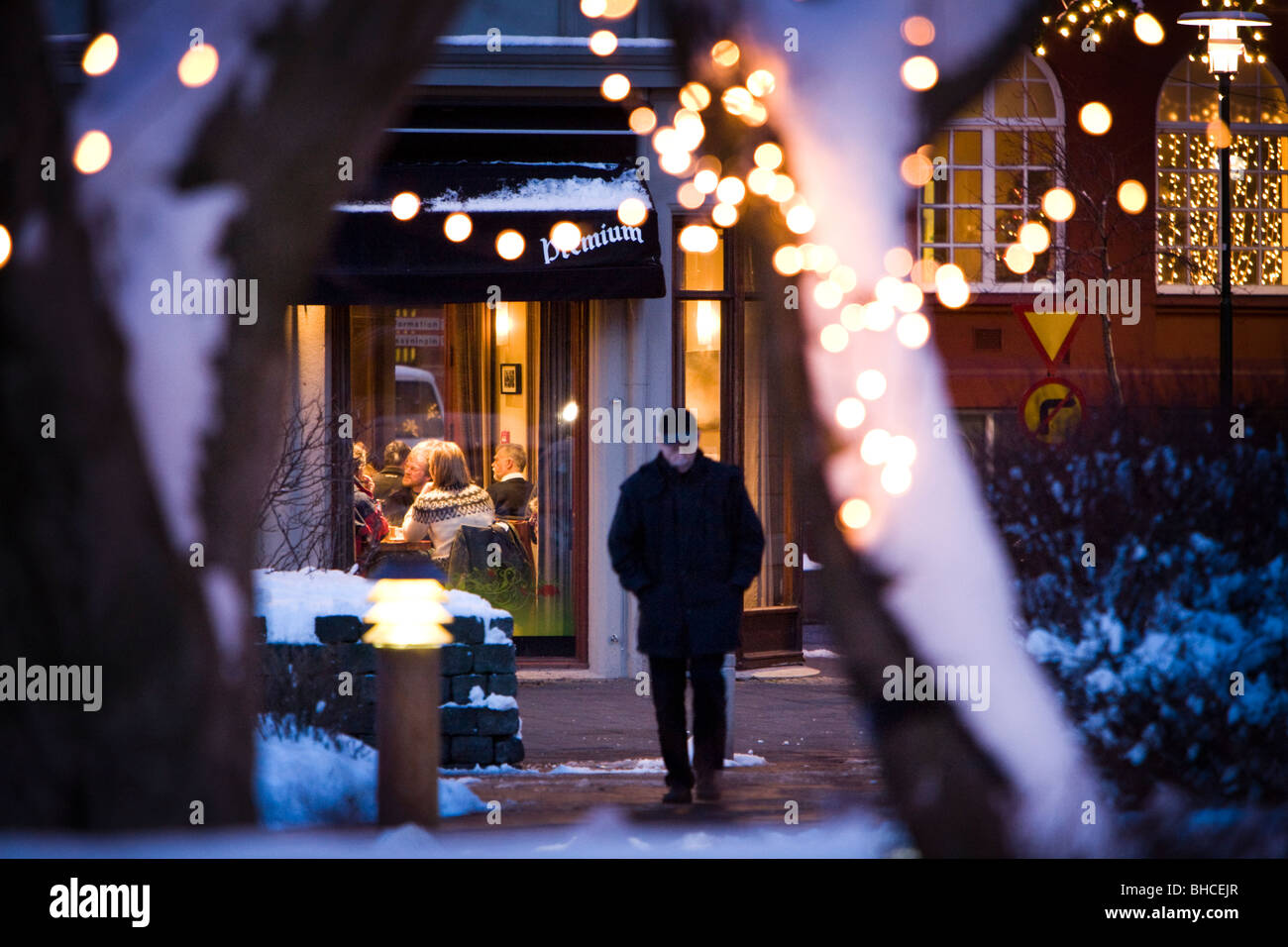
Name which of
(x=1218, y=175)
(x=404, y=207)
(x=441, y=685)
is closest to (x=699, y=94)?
(x=441, y=685)

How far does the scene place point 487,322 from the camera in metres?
12.2

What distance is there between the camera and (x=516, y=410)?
1220 centimetres

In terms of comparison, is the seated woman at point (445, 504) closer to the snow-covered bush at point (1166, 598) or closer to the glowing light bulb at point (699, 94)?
the snow-covered bush at point (1166, 598)

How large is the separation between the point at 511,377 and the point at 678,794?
220 inches

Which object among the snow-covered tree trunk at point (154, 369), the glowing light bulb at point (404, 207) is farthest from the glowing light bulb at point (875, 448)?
the glowing light bulb at point (404, 207)

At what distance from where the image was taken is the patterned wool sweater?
11453mm

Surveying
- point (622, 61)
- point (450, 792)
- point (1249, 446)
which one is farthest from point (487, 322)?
point (1249, 446)

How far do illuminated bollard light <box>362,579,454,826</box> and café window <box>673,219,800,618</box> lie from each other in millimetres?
6428

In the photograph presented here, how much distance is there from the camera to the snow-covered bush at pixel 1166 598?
5.69 meters

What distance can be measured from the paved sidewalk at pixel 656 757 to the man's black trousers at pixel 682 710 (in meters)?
0.21

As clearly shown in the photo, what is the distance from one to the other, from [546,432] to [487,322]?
100cm

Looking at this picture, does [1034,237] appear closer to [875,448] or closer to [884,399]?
[884,399]
